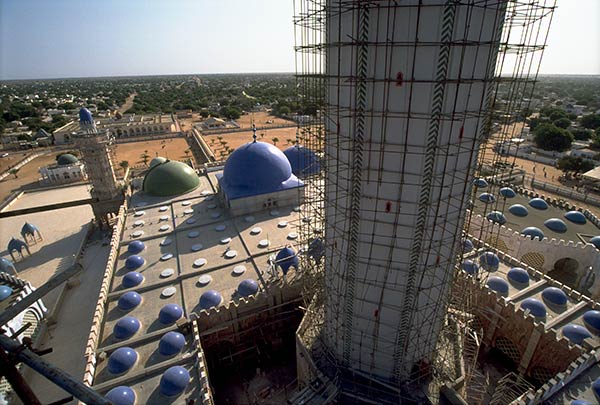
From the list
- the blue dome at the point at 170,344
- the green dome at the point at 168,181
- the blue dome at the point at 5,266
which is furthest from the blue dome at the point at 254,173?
the blue dome at the point at 5,266

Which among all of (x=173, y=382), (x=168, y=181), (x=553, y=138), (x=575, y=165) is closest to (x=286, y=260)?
(x=173, y=382)

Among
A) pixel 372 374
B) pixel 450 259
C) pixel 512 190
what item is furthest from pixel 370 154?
pixel 512 190

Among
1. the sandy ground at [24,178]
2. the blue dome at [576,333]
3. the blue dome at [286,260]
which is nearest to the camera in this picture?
the blue dome at [576,333]

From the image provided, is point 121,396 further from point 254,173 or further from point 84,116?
point 84,116

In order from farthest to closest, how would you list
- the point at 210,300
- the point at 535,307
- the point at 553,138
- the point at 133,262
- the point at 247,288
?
the point at 553,138, the point at 133,262, the point at 247,288, the point at 210,300, the point at 535,307

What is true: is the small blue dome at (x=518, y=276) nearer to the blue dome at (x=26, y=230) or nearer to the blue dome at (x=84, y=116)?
the blue dome at (x=84, y=116)

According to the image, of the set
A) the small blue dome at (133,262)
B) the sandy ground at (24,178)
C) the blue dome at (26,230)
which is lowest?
the sandy ground at (24,178)
